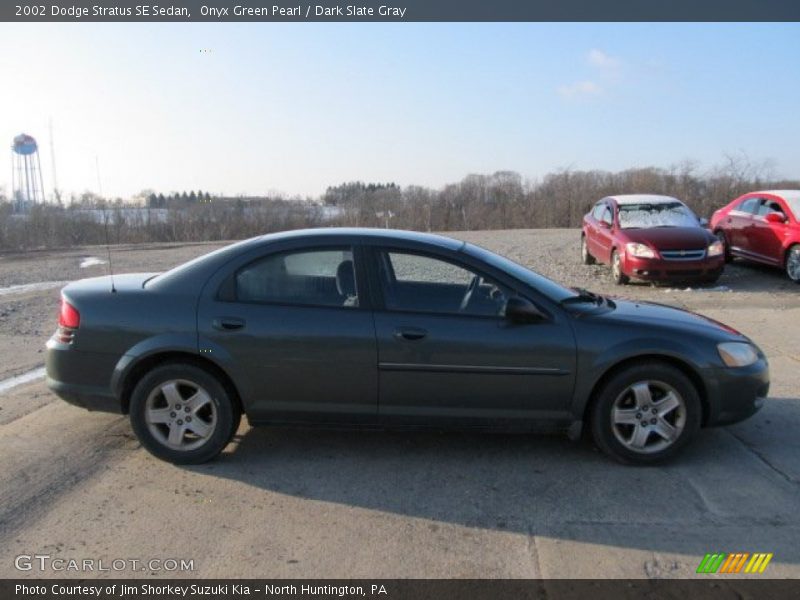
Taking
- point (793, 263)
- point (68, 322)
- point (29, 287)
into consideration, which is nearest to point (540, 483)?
point (68, 322)

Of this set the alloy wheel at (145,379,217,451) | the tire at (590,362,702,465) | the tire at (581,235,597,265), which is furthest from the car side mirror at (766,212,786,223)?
the alloy wheel at (145,379,217,451)

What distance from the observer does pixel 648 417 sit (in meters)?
4.23

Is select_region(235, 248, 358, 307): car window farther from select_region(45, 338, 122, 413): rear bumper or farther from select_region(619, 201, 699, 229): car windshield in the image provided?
select_region(619, 201, 699, 229): car windshield

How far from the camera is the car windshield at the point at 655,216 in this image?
11.9m

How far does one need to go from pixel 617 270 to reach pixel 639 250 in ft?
2.37

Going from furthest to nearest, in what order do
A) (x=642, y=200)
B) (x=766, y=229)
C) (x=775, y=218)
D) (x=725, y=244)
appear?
(x=725, y=244)
(x=642, y=200)
(x=766, y=229)
(x=775, y=218)

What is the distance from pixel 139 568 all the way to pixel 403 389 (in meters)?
1.80

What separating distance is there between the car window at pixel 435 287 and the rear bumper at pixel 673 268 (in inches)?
297

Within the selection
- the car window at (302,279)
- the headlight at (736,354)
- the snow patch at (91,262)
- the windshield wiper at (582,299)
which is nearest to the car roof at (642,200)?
the windshield wiper at (582,299)

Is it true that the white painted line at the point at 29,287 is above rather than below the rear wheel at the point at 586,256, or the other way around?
below

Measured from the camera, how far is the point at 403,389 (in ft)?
13.8

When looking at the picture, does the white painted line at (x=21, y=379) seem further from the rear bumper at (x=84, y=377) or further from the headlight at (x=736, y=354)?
the headlight at (x=736, y=354)

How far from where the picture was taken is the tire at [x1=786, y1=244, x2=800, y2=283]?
36.8 ft

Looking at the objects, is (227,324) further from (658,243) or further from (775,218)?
(775,218)
